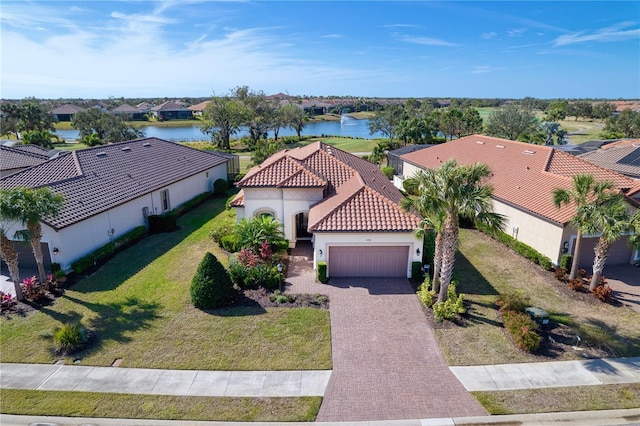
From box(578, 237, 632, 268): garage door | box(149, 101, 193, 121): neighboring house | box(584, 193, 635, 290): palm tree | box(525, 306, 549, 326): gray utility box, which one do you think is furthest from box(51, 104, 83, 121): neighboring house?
box(584, 193, 635, 290): palm tree

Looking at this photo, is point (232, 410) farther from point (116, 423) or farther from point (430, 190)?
→ point (430, 190)

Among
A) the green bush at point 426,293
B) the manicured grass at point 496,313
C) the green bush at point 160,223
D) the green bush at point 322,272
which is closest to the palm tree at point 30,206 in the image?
the green bush at point 160,223

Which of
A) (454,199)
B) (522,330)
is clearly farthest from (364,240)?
(522,330)

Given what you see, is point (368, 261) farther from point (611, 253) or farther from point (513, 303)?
point (611, 253)

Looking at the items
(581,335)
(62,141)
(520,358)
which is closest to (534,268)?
(581,335)

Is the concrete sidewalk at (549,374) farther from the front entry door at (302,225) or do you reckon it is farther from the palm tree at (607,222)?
the front entry door at (302,225)

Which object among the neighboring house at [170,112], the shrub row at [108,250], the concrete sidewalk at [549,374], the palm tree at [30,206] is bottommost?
the concrete sidewalk at [549,374]

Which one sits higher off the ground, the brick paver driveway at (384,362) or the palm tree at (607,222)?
the palm tree at (607,222)
